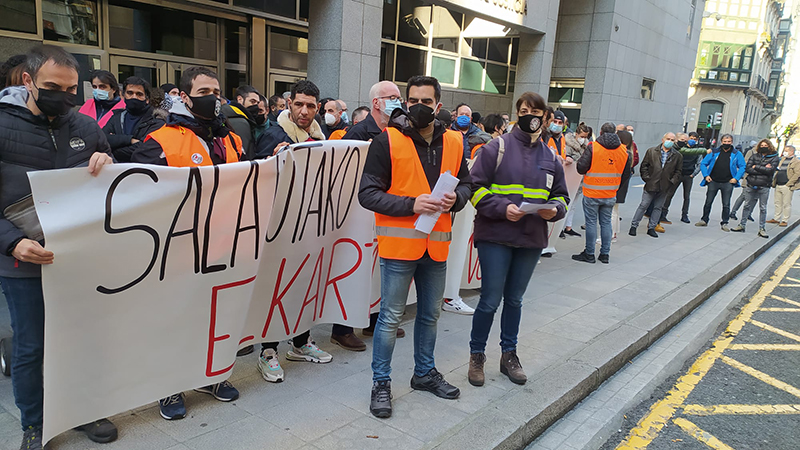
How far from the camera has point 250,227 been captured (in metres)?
3.55

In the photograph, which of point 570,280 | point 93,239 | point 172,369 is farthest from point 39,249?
point 570,280

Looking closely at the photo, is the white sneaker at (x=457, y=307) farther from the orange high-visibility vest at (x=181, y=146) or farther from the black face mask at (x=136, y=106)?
the black face mask at (x=136, y=106)

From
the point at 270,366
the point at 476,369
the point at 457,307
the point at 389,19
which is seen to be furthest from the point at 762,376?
the point at 389,19

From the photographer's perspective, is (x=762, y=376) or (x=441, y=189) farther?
(x=762, y=376)

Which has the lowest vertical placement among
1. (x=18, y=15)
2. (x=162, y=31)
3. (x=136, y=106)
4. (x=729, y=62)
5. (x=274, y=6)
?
(x=136, y=106)

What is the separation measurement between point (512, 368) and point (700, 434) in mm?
1393

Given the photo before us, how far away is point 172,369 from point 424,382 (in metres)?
1.62

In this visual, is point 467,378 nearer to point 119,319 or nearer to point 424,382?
point 424,382

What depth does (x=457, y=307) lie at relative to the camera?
18.9 ft

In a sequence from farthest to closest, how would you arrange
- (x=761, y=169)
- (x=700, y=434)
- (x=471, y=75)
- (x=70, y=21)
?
(x=471, y=75), (x=761, y=169), (x=70, y=21), (x=700, y=434)

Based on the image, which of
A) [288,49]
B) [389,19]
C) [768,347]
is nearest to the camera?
[768,347]

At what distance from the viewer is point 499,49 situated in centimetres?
1792

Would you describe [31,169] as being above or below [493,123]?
below

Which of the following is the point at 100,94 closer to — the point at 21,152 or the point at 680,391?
the point at 21,152
